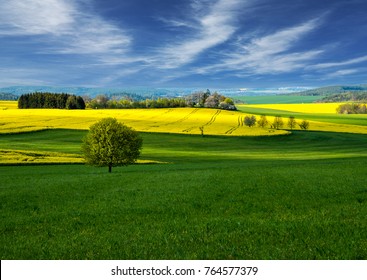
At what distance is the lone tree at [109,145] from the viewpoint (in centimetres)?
4878

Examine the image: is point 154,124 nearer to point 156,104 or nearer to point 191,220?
point 156,104

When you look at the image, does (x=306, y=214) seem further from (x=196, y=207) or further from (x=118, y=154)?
(x=118, y=154)

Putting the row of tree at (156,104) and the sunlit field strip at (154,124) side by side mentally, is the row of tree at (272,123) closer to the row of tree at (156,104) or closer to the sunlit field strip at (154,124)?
the sunlit field strip at (154,124)

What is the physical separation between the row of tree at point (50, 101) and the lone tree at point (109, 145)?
13074 centimetres

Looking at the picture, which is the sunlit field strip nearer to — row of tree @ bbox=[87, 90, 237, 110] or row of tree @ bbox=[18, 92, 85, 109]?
row of tree @ bbox=[87, 90, 237, 110]

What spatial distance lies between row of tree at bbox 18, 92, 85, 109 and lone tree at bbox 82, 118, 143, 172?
429 ft

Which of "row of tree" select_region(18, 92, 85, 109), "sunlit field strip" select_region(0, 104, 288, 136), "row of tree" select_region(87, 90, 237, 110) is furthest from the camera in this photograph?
"row of tree" select_region(87, 90, 237, 110)

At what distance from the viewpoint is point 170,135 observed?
9781cm

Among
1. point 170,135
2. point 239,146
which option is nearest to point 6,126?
point 170,135

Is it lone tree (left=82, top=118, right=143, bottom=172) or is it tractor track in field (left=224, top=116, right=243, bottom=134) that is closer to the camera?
lone tree (left=82, top=118, right=143, bottom=172)

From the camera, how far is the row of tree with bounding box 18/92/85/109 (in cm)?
17475

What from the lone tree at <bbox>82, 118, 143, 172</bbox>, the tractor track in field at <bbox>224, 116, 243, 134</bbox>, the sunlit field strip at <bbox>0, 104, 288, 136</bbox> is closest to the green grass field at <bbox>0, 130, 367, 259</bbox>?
the lone tree at <bbox>82, 118, 143, 172</bbox>

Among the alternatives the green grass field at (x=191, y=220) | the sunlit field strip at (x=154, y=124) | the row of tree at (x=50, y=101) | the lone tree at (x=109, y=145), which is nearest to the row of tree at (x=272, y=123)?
the sunlit field strip at (x=154, y=124)

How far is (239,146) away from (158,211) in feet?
235
